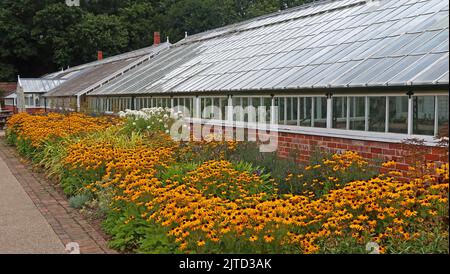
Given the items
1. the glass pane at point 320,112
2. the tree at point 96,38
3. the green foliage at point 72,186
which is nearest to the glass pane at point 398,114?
the glass pane at point 320,112

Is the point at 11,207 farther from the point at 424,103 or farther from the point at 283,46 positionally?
the point at 283,46

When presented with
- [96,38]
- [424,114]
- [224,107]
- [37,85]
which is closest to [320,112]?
[424,114]

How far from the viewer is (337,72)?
9.57 meters

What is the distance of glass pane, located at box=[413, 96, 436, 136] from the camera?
7383mm

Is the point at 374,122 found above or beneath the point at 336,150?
above

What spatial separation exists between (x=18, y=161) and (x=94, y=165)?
6.72 metres

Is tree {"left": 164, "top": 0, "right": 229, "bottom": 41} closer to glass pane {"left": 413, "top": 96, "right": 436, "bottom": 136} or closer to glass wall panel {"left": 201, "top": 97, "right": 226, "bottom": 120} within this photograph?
glass wall panel {"left": 201, "top": 97, "right": 226, "bottom": 120}

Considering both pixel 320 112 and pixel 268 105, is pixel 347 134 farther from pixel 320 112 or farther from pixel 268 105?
pixel 268 105

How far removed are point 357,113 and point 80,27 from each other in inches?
1898

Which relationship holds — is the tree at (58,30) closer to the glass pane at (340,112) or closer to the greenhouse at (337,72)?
the greenhouse at (337,72)

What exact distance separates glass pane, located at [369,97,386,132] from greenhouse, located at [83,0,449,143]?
16 mm

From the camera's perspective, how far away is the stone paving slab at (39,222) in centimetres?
613
